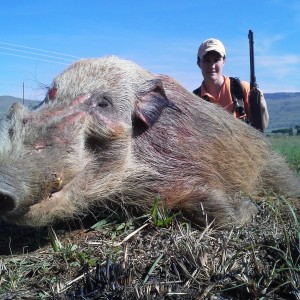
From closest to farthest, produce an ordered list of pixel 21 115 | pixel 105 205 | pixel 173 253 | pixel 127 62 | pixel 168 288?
pixel 168 288 < pixel 173 253 < pixel 21 115 < pixel 105 205 < pixel 127 62

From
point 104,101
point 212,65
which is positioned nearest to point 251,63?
point 212,65

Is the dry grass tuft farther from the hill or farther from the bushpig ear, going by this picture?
the hill

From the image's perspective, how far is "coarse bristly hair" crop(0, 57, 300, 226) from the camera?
11.0 ft

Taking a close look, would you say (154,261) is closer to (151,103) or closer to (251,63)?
(151,103)

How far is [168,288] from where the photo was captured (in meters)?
2.78

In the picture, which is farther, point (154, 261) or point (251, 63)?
point (251, 63)

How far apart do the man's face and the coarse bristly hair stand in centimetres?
165

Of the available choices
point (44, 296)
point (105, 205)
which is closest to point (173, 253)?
point (44, 296)

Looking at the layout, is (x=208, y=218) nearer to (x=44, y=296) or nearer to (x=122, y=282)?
(x=122, y=282)

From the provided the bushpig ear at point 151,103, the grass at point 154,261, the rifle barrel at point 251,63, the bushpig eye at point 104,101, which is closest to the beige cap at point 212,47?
the rifle barrel at point 251,63

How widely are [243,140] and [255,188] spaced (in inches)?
18.3

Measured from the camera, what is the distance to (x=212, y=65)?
6.73 m

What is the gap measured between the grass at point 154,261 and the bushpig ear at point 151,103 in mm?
814

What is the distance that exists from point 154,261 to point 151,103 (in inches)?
66.0
